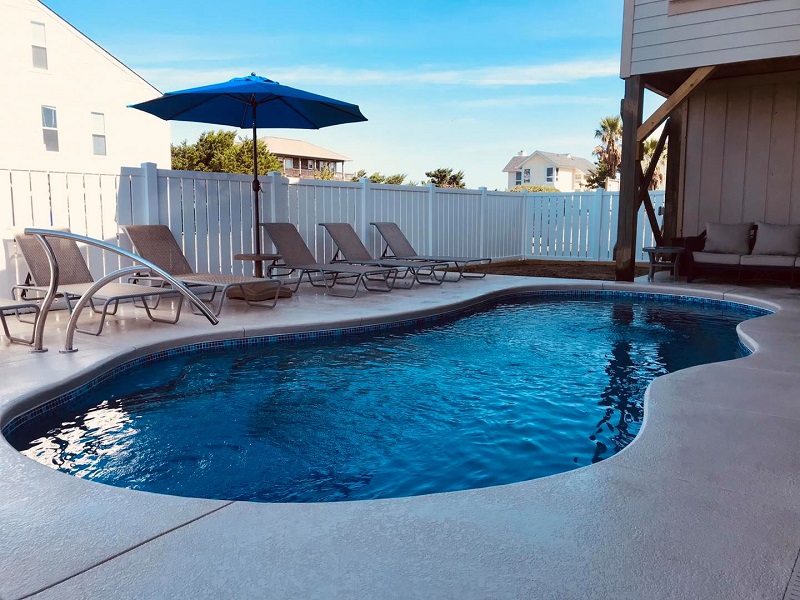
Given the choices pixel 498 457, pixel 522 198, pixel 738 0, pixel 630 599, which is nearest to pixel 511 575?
pixel 630 599

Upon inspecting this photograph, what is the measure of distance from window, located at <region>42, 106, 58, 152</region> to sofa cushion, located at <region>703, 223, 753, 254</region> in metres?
14.9

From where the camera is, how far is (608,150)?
134ft

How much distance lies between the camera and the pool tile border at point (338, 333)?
366 centimetres

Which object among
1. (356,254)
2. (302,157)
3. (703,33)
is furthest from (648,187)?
(302,157)

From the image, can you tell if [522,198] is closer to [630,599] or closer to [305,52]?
[630,599]

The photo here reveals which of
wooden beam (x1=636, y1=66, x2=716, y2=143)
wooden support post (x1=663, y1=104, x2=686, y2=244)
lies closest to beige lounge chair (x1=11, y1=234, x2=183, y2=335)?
wooden beam (x1=636, y1=66, x2=716, y2=143)

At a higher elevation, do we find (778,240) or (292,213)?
(292,213)

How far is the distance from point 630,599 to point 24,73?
710 inches

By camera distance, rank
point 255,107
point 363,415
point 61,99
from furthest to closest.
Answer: point 61,99 < point 255,107 < point 363,415

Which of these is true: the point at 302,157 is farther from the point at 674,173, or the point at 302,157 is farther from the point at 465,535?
the point at 465,535

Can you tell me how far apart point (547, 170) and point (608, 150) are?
26.4 feet

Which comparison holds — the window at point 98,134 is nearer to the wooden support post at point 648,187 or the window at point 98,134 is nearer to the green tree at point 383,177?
the wooden support post at point 648,187

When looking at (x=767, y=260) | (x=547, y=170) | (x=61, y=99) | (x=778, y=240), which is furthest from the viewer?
(x=547, y=170)

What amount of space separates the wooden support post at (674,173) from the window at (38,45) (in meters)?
14.4
